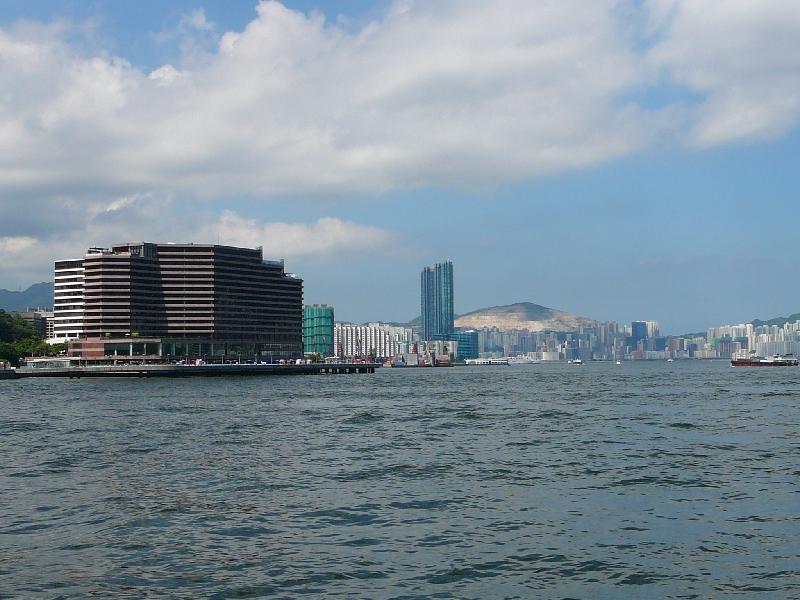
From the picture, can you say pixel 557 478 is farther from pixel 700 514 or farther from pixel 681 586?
pixel 681 586

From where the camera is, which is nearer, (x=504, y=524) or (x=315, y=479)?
(x=504, y=524)

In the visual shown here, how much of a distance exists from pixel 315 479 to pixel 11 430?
37.3 metres

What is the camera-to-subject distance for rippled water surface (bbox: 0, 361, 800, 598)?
21688 mm

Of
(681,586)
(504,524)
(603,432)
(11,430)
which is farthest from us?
(11,430)

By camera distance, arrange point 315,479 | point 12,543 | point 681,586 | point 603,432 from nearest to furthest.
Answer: point 681,586
point 12,543
point 315,479
point 603,432

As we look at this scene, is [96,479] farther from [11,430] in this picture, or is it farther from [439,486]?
[11,430]

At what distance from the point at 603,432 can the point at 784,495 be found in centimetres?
2540

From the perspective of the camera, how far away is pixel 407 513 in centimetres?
2986

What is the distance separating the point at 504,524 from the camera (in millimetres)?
27891

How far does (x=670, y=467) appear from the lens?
1567 inches

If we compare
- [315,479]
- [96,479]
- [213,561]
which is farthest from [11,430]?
[213,561]

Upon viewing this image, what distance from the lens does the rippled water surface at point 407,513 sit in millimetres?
21688

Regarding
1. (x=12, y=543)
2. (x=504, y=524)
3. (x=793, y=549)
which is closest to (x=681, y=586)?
(x=793, y=549)

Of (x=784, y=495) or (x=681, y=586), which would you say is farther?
(x=784, y=495)
